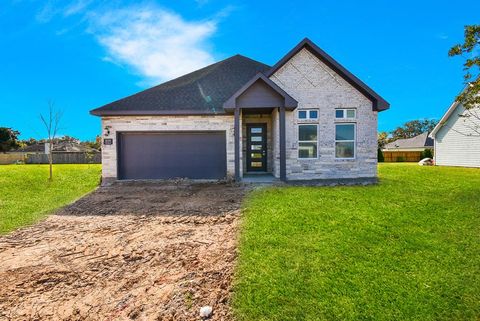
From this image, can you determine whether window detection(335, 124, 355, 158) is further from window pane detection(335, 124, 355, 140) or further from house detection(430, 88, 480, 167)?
house detection(430, 88, 480, 167)

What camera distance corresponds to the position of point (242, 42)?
16.9m

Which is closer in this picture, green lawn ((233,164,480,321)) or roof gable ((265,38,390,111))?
green lawn ((233,164,480,321))

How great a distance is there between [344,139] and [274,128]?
9.92 ft

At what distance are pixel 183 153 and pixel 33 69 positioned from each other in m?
20.6

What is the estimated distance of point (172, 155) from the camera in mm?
11227

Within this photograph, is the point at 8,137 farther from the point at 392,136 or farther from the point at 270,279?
the point at 392,136

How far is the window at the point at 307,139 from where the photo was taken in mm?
10766

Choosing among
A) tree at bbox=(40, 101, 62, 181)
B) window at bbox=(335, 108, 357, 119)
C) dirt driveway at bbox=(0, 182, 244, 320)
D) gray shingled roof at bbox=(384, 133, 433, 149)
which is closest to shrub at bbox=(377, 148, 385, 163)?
gray shingled roof at bbox=(384, 133, 433, 149)

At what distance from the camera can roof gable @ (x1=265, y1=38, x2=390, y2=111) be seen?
34.0 feet

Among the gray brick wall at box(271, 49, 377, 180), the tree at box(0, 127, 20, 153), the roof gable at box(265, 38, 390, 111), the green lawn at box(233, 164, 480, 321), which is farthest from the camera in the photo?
the tree at box(0, 127, 20, 153)

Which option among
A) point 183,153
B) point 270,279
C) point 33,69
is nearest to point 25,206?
point 183,153

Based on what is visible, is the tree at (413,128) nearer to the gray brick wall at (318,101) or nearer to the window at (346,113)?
the gray brick wall at (318,101)

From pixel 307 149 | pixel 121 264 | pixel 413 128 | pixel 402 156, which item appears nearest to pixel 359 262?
Result: pixel 121 264

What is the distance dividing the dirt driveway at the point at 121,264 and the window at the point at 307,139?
523 centimetres
